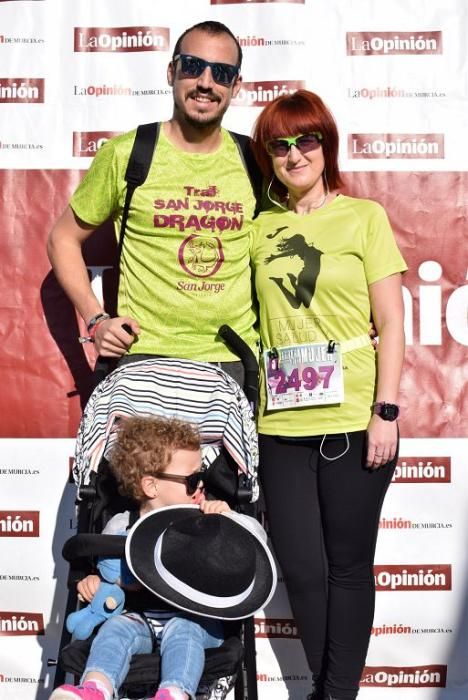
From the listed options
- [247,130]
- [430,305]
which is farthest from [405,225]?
[247,130]

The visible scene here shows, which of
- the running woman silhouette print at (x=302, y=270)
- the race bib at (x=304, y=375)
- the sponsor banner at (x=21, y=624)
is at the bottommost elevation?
the sponsor banner at (x=21, y=624)

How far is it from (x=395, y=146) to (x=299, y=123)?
0.93 m

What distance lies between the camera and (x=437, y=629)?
165 inches

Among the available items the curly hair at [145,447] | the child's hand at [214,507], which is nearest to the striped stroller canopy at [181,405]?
the curly hair at [145,447]

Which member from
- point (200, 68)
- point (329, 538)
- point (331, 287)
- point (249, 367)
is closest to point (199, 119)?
point (200, 68)

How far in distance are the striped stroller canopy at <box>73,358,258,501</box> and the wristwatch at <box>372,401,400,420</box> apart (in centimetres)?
44

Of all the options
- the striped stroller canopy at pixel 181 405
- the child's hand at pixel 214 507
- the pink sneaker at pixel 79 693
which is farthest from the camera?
the striped stroller canopy at pixel 181 405

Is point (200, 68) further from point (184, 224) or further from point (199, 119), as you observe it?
point (184, 224)

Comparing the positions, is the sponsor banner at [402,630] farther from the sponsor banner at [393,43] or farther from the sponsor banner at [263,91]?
the sponsor banner at [393,43]

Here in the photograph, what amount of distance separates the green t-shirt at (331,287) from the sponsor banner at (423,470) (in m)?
0.91

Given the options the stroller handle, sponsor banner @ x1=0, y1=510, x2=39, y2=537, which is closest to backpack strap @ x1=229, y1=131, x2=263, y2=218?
the stroller handle

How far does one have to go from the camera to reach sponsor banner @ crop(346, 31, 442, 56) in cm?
411

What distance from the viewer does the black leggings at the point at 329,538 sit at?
332 cm

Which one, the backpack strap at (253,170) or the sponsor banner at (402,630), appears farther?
the sponsor banner at (402,630)
